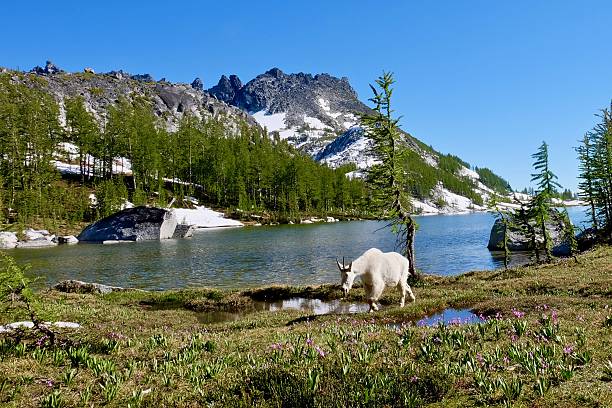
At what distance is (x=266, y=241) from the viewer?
70625 millimetres

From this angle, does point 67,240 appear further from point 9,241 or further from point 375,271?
point 375,271

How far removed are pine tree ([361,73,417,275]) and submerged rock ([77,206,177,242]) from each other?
63980mm

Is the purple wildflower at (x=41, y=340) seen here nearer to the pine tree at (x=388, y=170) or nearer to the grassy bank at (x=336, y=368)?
the grassy bank at (x=336, y=368)

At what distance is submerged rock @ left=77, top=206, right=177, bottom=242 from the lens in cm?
8106

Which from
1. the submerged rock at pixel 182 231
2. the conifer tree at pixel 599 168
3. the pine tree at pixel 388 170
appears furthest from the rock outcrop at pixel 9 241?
the conifer tree at pixel 599 168

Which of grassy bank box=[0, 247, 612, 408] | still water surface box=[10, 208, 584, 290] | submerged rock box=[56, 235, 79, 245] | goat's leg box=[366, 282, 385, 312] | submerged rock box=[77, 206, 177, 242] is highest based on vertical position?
submerged rock box=[77, 206, 177, 242]

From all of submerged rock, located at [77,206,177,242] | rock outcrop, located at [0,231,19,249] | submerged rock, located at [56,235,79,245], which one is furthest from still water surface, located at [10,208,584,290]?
submerged rock, located at [77,206,177,242]

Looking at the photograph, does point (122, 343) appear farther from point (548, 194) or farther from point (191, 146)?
point (191, 146)

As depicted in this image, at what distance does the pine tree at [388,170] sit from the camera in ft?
96.8

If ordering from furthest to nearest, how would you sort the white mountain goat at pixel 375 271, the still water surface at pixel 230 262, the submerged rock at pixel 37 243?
the submerged rock at pixel 37 243 → the still water surface at pixel 230 262 → the white mountain goat at pixel 375 271

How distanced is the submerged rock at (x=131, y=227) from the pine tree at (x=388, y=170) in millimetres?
63980

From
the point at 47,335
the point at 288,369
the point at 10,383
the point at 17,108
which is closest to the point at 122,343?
the point at 47,335

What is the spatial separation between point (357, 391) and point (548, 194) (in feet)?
124

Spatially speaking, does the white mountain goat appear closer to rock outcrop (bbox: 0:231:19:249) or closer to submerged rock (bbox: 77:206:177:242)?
submerged rock (bbox: 77:206:177:242)
